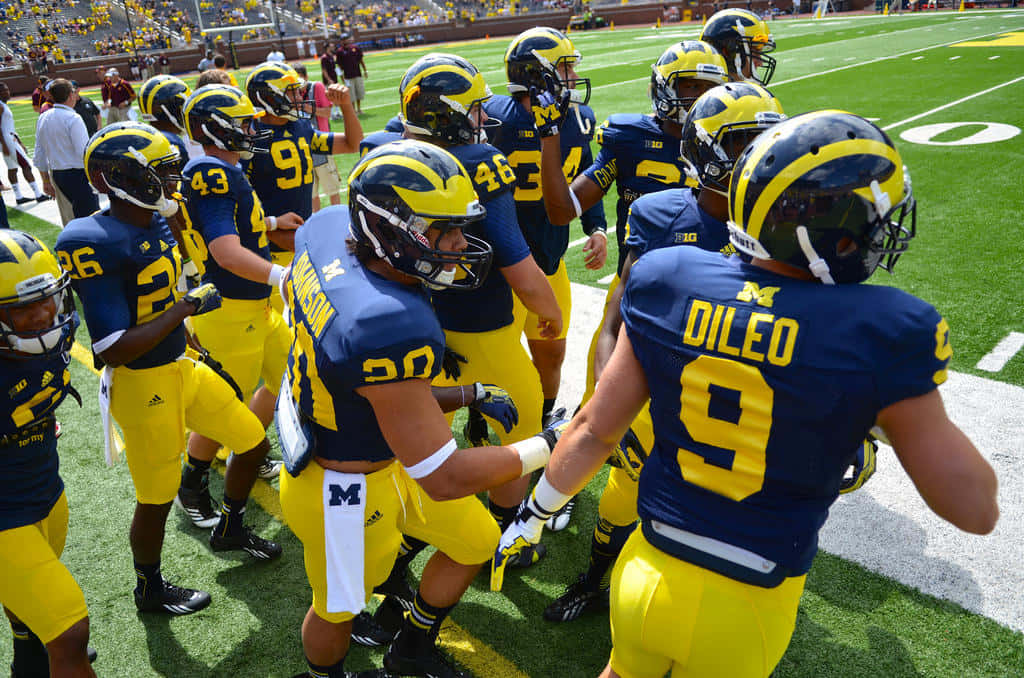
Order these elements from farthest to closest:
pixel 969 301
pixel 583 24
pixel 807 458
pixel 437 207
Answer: pixel 583 24
pixel 969 301
pixel 437 207
pixel 807 458

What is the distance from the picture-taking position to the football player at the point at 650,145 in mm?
4152

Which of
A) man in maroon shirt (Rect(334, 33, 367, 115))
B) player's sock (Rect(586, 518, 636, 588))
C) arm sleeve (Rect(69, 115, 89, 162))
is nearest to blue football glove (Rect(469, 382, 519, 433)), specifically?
player's sock (Rect(586, 518, 636, 588))

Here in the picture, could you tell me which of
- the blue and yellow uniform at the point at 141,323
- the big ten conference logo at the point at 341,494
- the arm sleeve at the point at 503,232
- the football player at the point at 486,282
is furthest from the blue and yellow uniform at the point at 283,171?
the big ten conference logo at the point at 341,494

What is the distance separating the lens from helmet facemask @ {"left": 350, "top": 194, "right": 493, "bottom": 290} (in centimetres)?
254

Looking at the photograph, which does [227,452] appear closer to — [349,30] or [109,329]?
[109,329]

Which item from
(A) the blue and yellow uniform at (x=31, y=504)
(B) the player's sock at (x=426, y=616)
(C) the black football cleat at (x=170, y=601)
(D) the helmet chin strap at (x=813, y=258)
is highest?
(D) the helmet chin strap at (x=813, y=258)

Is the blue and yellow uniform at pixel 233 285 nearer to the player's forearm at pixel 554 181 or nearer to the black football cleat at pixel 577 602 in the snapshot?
the player's forearm at pixel 554 181

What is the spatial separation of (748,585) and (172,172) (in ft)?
11.3

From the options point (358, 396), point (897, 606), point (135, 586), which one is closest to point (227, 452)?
point (135, 586)

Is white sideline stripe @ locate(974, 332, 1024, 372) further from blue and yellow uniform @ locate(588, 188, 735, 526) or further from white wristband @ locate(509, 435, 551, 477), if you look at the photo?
white wristband @ locate(509, 435, 551, 477)

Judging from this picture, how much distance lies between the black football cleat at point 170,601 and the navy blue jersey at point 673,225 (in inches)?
113

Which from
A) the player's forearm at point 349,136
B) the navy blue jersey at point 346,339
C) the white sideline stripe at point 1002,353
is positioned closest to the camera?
the navy blue jersey at point 346,339

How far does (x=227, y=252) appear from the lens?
4348 millimetres

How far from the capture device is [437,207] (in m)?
2.55
